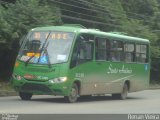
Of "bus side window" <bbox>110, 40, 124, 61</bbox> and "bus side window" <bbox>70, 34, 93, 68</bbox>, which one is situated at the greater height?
"bus side window" <bbox>70, 34, 93, 68</bbox>

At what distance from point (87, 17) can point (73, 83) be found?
19.3 meters

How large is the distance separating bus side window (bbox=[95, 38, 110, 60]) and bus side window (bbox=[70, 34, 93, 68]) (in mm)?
761

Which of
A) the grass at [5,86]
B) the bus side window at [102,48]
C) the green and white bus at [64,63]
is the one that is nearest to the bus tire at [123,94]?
the green and white bus at [64,63]

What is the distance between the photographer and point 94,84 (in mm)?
23906

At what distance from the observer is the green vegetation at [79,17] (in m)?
28.8

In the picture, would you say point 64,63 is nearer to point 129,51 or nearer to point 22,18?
point 129,51

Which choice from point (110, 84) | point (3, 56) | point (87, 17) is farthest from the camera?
point (87, 17)

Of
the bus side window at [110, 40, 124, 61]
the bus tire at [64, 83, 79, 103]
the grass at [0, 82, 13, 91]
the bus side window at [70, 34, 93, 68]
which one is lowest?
the grass at [0, 82, 13, 91]

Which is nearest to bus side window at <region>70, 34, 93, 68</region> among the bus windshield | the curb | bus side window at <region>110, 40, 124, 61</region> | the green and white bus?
the green and white bus

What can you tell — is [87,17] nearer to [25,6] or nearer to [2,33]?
[25,6]

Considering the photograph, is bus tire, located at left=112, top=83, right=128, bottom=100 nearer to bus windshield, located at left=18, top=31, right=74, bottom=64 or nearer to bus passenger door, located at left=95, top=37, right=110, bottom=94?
bus passenger door, located at left=95, top=37, right=110, bottom=94

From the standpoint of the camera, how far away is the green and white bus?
70.0ft

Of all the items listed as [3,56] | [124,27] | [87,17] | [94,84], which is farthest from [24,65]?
[124,27]

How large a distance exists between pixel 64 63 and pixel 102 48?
141 inches
